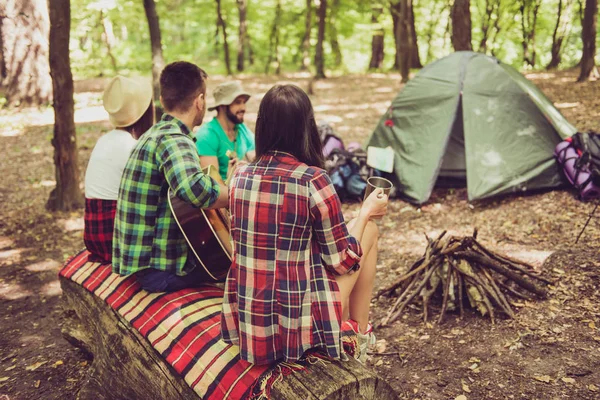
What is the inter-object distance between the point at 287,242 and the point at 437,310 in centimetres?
221

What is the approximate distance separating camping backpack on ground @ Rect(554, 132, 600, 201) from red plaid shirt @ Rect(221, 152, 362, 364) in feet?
13.9

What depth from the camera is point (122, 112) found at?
9.91 ft

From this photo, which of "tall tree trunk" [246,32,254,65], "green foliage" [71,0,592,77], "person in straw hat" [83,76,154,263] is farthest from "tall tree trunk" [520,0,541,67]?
"person in straw hat" [83,76,154,263]

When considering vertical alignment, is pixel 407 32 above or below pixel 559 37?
below

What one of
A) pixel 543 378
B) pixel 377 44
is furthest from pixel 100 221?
pixel 377 44

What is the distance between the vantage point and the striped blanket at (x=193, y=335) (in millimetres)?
2137

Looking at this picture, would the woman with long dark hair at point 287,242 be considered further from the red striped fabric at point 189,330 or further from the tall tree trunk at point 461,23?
the tall tree trunk at point 461,23

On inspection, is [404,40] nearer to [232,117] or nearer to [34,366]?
[232,117]

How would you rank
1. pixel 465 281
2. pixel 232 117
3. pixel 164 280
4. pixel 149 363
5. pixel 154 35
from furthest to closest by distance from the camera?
pixel 154 35, pixel 232 117, pixel 465 281, pixel 164 280, pixel 149 363

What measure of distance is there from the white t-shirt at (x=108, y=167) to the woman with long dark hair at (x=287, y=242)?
1251 millimetres

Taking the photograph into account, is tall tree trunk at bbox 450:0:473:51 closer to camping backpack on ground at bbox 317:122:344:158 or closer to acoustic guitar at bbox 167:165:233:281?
camping backpack on ground at bbox 317:122:344:158

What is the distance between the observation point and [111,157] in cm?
300

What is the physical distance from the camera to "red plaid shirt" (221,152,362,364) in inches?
77.2

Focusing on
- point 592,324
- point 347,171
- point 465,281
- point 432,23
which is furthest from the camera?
point 432,23
